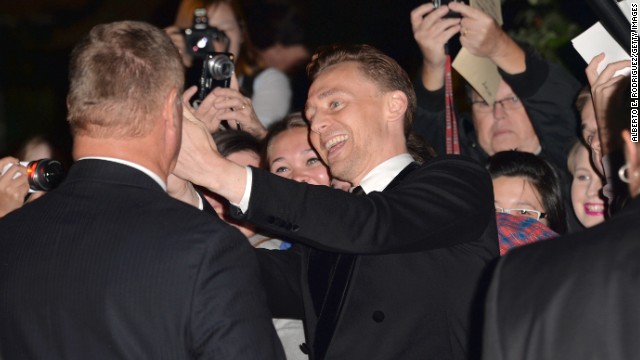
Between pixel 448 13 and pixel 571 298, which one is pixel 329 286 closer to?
pixel 571 298

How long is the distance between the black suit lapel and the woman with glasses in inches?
38.2

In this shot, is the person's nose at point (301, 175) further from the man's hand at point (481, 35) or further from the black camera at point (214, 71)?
the man's hand at point (481, 35)

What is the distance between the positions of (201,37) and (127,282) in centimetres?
212

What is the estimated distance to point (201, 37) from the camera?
3994mm

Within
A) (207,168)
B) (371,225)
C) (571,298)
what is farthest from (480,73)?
(571,298)

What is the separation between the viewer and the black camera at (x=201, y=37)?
3943mm

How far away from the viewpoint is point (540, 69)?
3.75 meters

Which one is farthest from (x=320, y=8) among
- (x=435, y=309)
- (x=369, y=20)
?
(x=435, y=309)

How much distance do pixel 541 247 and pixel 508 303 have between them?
0.11 metres

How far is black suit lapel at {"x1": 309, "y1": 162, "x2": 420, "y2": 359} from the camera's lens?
260 cm

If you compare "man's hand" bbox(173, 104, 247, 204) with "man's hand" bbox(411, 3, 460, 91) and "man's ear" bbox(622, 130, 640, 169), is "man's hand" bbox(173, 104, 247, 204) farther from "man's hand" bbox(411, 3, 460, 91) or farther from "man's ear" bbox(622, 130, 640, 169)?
"man's hand" bbox(411, 3, 460, 91)

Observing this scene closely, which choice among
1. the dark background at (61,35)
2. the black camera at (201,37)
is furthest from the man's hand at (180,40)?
the dark background at (61,35)

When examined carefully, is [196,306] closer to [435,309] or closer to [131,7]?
[435,309]

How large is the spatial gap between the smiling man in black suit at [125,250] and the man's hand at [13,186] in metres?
0.99
